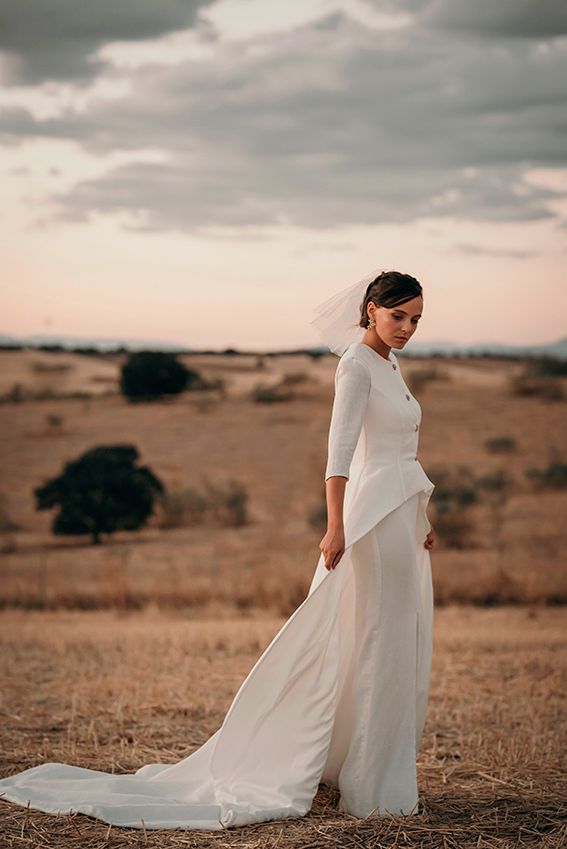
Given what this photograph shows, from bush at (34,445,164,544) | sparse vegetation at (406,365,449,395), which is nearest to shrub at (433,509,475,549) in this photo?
bush at (34,445,164,544)

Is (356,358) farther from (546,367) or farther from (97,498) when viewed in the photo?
(546,367)

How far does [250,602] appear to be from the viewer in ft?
52.1

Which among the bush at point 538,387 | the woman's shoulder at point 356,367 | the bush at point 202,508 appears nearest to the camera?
the woman's shoulder at point 356,367

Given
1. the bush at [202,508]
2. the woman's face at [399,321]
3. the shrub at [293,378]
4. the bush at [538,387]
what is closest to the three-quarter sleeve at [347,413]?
the woman's face at [399,321]

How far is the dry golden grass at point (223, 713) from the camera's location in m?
4.48

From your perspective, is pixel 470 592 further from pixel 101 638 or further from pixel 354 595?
pixel 354 595

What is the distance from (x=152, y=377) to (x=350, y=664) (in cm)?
4026

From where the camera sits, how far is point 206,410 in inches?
1624

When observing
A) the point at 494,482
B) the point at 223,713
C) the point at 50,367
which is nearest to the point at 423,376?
the point at 494,482

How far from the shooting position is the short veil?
16.6 ft

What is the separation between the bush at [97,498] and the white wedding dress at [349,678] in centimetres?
2111

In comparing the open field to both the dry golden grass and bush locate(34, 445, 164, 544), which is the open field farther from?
the dry golden grass

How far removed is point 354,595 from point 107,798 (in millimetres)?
1509

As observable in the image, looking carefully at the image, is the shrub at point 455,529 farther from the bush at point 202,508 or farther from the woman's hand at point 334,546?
the woman's hand at point 334,546
